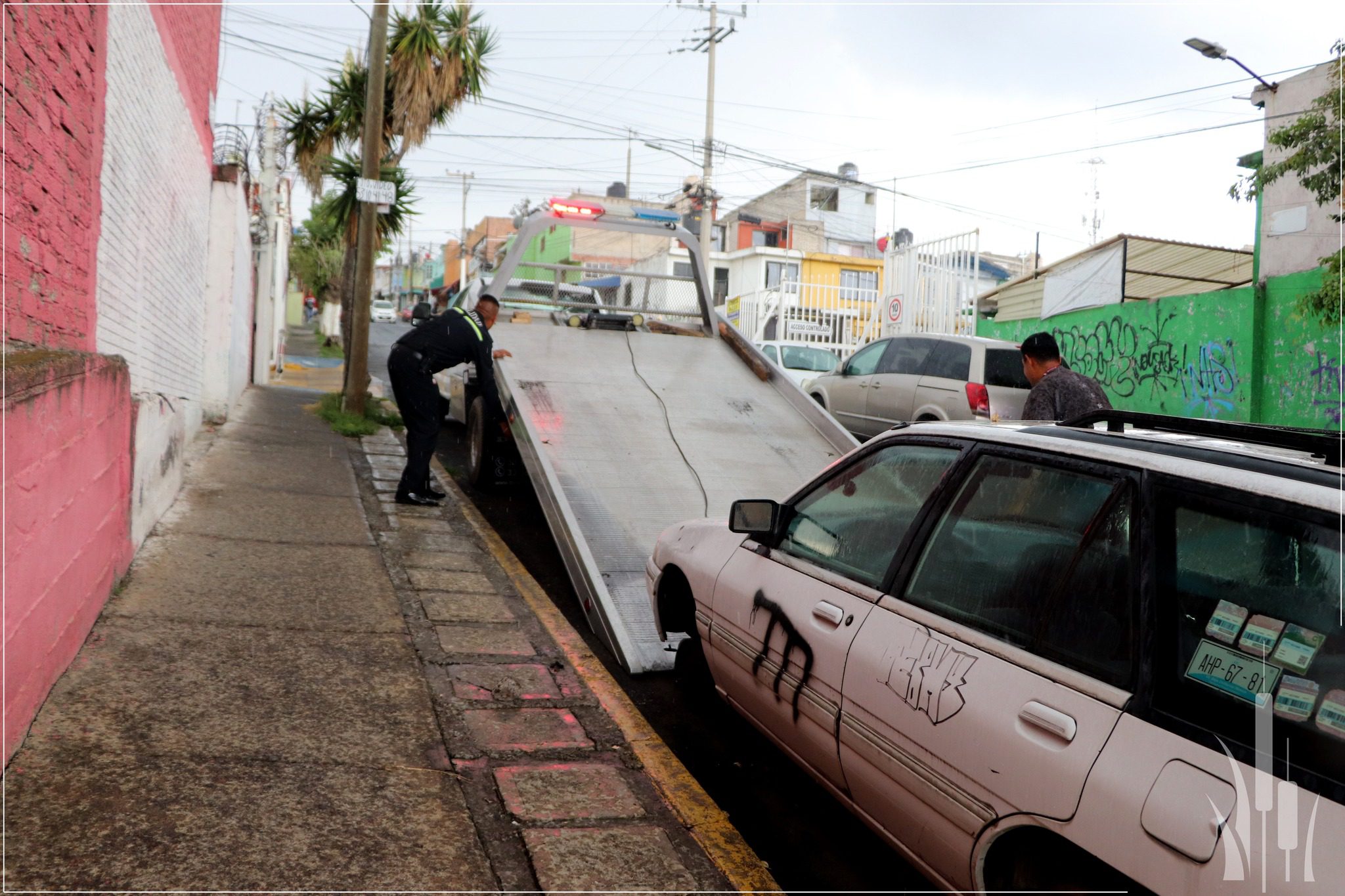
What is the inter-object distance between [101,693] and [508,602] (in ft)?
7.98

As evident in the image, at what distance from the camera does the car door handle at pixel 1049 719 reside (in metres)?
2.36

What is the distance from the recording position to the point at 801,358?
17875 millimetres

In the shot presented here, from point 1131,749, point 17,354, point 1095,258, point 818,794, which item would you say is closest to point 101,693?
point 17,354

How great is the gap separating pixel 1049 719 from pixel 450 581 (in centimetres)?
463

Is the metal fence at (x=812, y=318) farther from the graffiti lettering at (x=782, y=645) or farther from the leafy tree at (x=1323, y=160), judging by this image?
the graffiti lettering at (x=782, y=645)

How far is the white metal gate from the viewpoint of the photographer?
17.0 meters

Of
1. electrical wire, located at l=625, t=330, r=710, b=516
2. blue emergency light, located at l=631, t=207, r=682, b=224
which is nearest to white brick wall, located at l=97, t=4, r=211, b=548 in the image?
electrical wire, located at l=625, t=330, r=710, b=516

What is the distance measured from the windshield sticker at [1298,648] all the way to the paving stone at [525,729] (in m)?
2.78

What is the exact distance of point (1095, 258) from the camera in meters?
19.0

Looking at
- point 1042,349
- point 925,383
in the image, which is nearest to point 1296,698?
point 1042,349

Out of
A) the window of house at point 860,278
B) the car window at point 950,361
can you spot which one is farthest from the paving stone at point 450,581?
the window of house at point 860,278

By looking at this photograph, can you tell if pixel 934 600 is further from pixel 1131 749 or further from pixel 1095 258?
pixel 1095 258

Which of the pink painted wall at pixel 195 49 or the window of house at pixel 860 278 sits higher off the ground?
the window of house at pixel 860 278

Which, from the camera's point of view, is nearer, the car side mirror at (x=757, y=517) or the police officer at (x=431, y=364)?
the car side mirror at (x=757, y=517)
